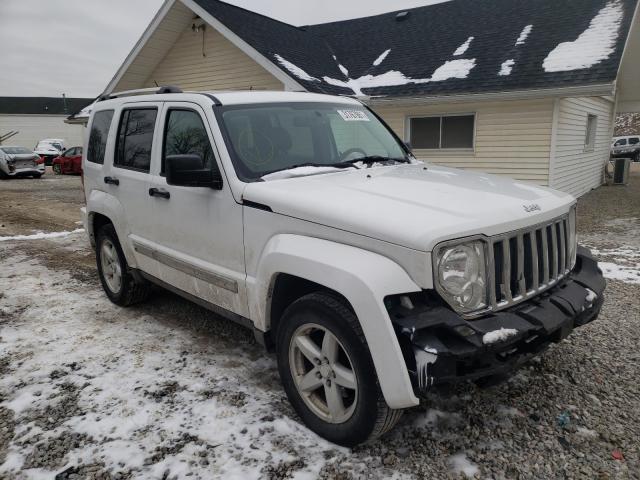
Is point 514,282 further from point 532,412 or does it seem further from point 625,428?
point 625,428

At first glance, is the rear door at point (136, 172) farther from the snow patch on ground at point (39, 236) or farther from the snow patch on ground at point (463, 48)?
the snow patch on ground at point (463, 48)

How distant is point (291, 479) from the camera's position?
2.54 metres

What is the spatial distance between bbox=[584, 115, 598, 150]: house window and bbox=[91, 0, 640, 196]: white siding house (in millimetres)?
44

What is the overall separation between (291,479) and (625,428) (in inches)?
80.0

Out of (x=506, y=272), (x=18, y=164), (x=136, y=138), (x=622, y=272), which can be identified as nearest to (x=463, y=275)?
(x=506, y=272)

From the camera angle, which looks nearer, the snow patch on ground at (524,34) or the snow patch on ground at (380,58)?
the snow patch on ground at (524,34)

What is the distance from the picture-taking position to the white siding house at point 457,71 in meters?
10.9

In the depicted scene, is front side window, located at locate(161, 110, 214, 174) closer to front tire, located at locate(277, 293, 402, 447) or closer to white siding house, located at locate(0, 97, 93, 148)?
front tire, located at locate(277, 293, 402, 447)

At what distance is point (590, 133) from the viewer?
15.3 metres

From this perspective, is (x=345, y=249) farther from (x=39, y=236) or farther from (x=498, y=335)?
(x=39, y=236)

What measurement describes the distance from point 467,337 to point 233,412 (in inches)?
64.6

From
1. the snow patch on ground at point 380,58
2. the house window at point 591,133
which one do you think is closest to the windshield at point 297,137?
the snow patch on ground at point 380,58

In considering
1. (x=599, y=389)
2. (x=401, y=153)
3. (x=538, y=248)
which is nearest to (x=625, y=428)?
(x=599, y=389)

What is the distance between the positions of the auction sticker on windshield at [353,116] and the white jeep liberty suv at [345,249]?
0.05 ft
